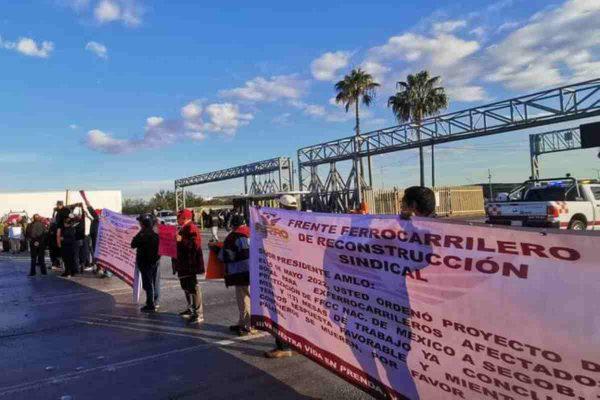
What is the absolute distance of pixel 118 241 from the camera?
38.4 ft

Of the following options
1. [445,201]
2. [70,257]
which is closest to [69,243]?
[70,257]

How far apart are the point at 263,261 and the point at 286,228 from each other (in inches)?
27.4

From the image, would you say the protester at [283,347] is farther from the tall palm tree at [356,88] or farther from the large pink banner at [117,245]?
the tall palm tree at [356,88]

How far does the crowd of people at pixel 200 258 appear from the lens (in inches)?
213

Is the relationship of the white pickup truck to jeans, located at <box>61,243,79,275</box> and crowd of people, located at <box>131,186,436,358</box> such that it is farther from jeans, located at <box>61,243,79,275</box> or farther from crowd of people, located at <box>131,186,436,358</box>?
jeans, located at <box>61,243,79,275</box>

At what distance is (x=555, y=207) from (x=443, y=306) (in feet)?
44.7

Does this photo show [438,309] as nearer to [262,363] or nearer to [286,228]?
[286,228]

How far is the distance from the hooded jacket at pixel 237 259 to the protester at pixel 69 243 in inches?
333

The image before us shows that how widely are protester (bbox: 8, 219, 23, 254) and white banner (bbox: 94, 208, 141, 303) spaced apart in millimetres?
16490

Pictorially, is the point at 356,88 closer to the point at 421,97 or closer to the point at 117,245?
the point at 421,97

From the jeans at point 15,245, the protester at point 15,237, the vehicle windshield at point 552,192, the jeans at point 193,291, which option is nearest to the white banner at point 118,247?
the jeans at point 193,291

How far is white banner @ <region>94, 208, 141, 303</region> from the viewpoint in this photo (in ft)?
34.9

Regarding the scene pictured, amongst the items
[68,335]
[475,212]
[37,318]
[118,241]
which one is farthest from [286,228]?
[475,212]

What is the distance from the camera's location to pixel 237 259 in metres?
6.82
